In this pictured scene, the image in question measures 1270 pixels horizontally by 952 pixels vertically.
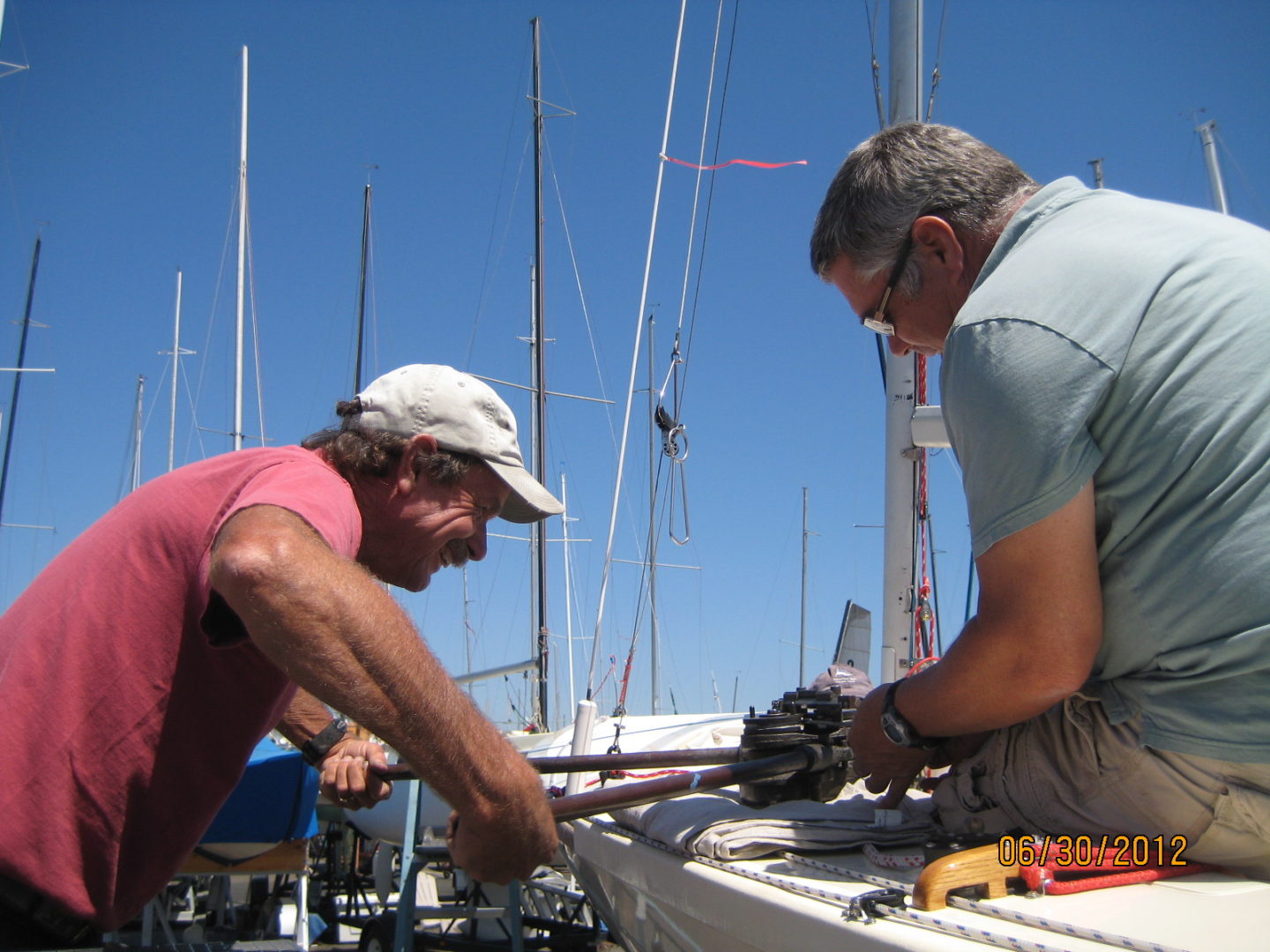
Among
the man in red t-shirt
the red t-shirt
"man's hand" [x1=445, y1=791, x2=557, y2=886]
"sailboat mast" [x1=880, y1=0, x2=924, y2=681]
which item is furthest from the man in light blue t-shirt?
"sailboat mast" [x1=880, y1=0, x2=924, y2=681]

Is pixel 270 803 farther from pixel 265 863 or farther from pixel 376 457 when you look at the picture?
pixel 376 457

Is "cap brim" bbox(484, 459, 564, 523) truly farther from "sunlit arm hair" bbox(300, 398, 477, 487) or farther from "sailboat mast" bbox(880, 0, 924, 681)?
"sailboat mast" bbox(880, 0, 924, 681)

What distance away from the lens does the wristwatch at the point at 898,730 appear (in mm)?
1518

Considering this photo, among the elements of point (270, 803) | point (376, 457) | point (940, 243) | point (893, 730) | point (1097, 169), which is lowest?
point (270, 803)

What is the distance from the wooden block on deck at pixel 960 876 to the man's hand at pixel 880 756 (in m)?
0.39

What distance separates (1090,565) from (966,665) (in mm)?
220

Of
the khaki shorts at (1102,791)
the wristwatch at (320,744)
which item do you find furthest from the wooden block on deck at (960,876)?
the wristwatch at (320,744)

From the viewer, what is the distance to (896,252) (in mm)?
1638

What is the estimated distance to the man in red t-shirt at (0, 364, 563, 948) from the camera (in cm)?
125

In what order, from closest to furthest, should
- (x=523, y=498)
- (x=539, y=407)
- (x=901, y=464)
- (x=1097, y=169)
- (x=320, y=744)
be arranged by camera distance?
(x=523, y=498)
(x=320, y=744)
(x=901, y=464)
(x=1097, y=169)
(x=539, y=407)

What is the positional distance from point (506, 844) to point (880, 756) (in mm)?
633

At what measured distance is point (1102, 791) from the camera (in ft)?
4.41

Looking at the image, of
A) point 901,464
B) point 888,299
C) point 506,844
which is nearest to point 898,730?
point 506,844
